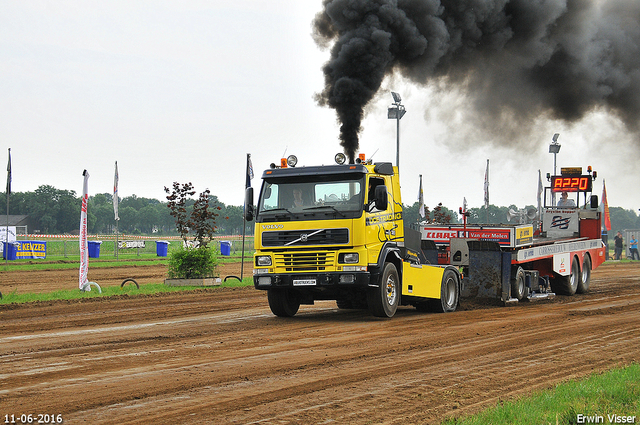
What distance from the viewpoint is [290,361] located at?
8.70 metres

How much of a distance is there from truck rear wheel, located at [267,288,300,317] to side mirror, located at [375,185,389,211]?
9.64ft

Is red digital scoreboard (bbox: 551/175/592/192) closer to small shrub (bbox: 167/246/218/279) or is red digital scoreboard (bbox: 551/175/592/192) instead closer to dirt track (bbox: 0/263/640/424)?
dirt track (bbox: 0/263/640/424)

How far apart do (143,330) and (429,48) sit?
12.4 meters

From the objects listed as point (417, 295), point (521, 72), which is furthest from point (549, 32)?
point (417, 295)

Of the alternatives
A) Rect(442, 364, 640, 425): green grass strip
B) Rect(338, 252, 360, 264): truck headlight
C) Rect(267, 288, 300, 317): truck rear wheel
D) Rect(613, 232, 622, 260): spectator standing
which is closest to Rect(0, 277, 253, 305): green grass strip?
Rect(267, 288, 300, 317): truck rear wheel

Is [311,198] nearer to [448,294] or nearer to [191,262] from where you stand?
[448,294]

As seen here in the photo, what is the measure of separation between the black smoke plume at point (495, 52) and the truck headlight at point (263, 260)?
5.49m

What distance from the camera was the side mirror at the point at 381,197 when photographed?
493 inches

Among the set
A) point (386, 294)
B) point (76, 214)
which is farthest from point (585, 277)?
point (76, 214)

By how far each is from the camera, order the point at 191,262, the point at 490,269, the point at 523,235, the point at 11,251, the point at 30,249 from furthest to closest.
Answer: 1. the point at 30,249
2. the point at 11,251
3. the point at 191,262
4. the point at 523,235
5. the point at 490,269

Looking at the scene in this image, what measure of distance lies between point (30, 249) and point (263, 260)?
3419 cm

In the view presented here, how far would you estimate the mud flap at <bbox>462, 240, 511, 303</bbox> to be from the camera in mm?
16666

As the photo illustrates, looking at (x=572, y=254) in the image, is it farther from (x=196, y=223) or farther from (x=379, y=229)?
(x=196, y=223)

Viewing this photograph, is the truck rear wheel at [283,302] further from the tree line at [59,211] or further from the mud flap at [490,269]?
the tree line at [59,211]
